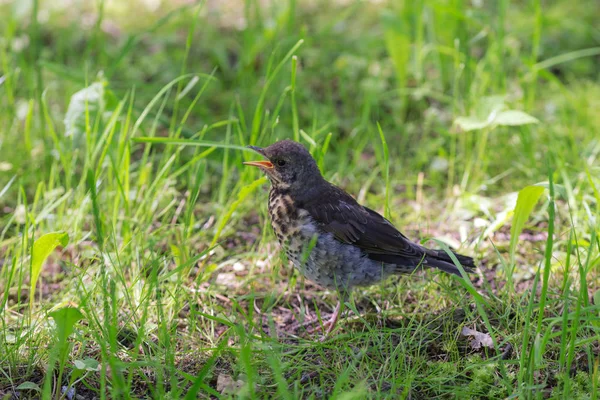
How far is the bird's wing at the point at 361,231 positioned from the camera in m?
3.34

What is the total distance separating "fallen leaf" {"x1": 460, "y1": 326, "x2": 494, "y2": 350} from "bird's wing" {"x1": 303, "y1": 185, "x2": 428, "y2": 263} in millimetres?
412

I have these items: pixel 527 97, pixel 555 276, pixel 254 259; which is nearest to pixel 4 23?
pixel 254 259

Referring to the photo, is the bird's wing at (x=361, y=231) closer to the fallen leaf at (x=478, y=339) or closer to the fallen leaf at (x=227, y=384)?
the fallen leaf at (x=478, y=339)

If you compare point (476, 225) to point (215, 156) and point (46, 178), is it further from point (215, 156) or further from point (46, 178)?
point (46, 178)

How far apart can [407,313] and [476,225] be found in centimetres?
92

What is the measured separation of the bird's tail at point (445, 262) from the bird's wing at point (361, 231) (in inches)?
1.6

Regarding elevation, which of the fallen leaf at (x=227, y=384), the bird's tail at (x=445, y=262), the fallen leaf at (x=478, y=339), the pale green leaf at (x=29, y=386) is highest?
the bird's tail at (x=445, y=262)

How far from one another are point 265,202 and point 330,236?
91 cm

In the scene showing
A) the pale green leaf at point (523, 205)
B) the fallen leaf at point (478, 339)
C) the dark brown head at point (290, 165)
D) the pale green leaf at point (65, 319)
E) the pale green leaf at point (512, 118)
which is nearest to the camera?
the pale green leaf at point (65, 319)

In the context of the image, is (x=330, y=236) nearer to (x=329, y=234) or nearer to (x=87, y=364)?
(x=329, y=234)

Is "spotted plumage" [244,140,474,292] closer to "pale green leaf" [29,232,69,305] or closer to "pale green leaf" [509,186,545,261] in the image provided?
"pale green leaf" [509,186,545,261]

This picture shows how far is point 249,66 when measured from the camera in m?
4.95

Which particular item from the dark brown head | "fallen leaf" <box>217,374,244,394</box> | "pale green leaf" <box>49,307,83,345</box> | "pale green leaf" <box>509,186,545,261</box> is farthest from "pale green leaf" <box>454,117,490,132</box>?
"pale green leaf" <box>49,307,83,345</box>

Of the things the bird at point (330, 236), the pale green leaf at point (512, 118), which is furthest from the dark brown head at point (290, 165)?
the pale green leaf at point (512, 118)
